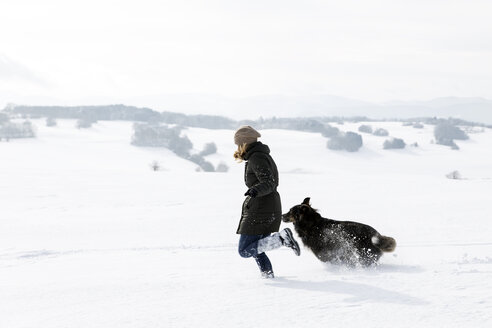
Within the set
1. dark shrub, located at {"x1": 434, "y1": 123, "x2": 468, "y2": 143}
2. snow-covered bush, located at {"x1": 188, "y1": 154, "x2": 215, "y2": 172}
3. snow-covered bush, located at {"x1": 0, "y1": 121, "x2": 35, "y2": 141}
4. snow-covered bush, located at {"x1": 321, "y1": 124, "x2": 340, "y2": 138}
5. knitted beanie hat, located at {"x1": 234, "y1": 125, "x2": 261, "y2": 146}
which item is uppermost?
dark shrub, located at {"x1": 434, "y1": 123, "x2": 468, "y2": 143}

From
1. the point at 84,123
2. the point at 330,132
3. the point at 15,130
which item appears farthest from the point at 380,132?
the point at 15,130

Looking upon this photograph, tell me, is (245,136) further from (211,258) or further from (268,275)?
(211,258)

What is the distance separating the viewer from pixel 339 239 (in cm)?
564

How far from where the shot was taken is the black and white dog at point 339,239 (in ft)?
18.1

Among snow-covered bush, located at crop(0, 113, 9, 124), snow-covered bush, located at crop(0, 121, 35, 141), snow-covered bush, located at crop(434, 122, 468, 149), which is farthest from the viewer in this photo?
snow-covered bush, located at crop(434, 122, 468, 149)

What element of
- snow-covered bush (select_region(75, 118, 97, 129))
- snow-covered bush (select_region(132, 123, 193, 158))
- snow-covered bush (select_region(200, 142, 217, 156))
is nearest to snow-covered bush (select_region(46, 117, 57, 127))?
snow-covered bush (select_region(75, 118, 97, 129))

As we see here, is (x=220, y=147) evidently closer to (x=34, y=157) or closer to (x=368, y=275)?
(x=34, y=157)

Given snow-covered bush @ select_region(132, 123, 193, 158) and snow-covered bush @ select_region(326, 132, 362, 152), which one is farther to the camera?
snow-covered bush @ select_region(326, 132, 362, 152)

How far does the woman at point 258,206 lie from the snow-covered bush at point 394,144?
420 ft

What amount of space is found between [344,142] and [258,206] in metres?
120

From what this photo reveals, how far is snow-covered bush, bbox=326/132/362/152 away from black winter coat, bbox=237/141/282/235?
390 ft

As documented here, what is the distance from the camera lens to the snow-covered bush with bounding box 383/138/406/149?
416 feet

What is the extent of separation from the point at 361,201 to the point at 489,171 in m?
93.4

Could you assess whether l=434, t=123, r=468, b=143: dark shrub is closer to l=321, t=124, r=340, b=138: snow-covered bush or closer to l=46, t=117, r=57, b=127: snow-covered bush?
l=321, t=124, r=340, b=138: snow-covered bush
